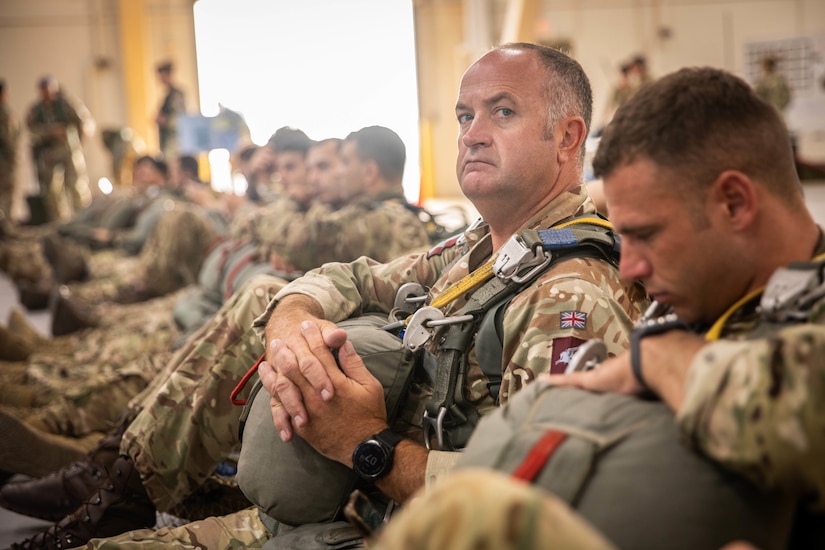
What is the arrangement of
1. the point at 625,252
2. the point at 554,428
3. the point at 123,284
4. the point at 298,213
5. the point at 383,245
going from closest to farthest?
1. the point at 554,428
2. the point at 625,252
3. the point at 383,245
4. the point at 298,213
5. the point at 123,284

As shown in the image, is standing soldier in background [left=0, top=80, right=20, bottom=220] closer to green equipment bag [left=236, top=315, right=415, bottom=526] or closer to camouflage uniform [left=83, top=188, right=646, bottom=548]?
camouflage uniform [left=83, top=188, right=646, bottom=548]

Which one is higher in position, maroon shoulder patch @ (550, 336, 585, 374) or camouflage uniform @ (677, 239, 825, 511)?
camouflage uniform @ (677, 239, 825, 511)

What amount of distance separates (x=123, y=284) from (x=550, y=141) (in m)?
4.52

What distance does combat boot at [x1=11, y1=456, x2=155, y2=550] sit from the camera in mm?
1841

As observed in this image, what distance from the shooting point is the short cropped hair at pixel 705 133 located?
1021 mm

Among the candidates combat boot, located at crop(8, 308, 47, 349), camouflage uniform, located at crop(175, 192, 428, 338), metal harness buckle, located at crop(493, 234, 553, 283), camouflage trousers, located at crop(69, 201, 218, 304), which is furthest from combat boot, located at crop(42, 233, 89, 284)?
metal harness buckle, located at crop(493, 234, 553, 283)

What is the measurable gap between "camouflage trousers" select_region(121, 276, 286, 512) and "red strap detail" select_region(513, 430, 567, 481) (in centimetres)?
116

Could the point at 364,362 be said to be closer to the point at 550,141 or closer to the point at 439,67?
the point at 550,141

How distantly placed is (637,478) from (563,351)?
0.49 m

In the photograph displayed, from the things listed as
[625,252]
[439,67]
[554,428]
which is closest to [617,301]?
[625,252]

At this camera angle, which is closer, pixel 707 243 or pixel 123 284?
pixel 707 243

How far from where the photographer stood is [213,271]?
4.12 metres

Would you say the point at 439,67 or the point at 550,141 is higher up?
the point at 439,67

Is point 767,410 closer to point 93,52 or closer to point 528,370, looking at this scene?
point 528,370
